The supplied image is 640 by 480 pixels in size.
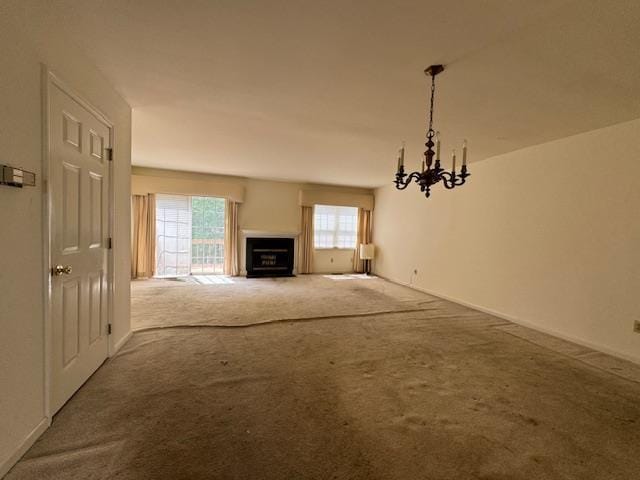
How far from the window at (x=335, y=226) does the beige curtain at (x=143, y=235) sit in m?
3.75

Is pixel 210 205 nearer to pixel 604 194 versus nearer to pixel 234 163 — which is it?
pixel 234 163

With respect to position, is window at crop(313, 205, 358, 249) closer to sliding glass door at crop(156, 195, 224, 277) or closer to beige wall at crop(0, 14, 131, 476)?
sliding glass door at crop(156, 195, 224, 277)

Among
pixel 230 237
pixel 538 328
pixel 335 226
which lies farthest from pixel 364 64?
pixel 335 226

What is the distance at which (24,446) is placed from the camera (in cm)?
148

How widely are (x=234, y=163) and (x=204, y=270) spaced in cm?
287

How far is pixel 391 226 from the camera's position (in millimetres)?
7059

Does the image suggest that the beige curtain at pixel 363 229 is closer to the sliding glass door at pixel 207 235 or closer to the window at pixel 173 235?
the sliding glass door at pixel 207 235

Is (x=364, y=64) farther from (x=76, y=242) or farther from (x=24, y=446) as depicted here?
(x=24, y=446)

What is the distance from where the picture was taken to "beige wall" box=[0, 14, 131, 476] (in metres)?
1.35

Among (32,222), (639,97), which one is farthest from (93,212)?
(639,97)

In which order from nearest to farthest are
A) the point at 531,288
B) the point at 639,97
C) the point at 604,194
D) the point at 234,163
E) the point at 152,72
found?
the point at 152,72
the point at 639,97
the point at 604,194
the point at 531,288
the point at 234,163

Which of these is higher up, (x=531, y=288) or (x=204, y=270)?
(x=531, y=288)

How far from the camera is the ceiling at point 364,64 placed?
5.14ft

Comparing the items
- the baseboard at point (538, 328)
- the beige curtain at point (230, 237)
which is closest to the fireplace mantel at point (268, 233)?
the beige curtain at point (230, 237)
